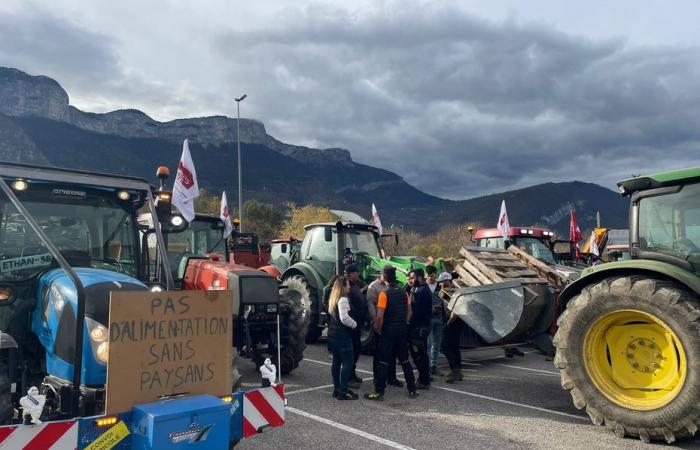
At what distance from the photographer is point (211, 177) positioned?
8906 centimetres

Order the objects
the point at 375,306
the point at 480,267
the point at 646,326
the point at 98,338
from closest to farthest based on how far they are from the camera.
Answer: the point at 98,338 < the point at 646,326 < the point at 375,306 < the point at 480,267

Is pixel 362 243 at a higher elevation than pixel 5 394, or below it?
higher

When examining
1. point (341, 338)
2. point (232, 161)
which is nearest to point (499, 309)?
point (341, 338)

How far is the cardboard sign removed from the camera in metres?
3.12

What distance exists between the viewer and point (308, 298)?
973 centimetres

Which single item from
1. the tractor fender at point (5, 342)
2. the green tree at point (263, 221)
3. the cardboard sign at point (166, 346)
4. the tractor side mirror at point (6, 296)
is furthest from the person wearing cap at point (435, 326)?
the green tree at point (263, 221)

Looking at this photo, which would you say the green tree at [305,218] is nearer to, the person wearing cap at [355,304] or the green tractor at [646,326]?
the person wearing cap at [355,304]

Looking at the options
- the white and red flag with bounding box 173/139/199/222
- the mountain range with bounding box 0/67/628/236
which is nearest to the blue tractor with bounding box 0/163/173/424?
the white and red flag with bounding box 173/139/199/222

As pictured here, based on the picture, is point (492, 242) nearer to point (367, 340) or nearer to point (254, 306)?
point (367, 340)

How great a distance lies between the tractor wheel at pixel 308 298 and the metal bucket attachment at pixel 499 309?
337 centimetres

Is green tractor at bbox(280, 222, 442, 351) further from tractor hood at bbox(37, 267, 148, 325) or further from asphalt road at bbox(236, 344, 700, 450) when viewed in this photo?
tractor hood at bbox(37, 267, 148, 325)

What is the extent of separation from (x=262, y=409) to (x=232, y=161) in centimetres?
11144

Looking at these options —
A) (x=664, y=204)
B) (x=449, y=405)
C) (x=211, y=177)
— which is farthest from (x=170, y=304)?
(x=211, y=177)

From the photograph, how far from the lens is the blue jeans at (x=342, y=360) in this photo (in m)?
6.32
